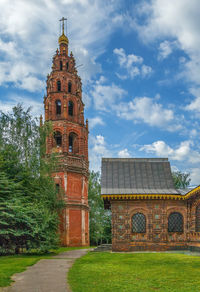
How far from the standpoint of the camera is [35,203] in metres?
21.2

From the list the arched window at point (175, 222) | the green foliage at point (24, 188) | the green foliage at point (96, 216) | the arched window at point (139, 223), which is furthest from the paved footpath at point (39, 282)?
the green foliage at point (96, 216)

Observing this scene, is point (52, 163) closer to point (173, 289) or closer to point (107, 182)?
point (107, 182)

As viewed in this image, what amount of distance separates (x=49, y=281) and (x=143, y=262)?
18.1 ft

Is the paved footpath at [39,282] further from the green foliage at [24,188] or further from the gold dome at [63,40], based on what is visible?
the gold dome at [63,40]

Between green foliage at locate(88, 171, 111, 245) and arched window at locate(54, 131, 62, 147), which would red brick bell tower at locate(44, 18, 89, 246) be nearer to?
arched window at locate(54, 131, 62, 147)

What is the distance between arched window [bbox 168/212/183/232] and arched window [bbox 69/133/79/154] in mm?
17735

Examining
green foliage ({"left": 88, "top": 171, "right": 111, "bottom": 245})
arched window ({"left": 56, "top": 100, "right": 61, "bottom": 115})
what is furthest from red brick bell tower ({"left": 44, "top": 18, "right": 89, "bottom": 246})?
green foliage ({"left": 88, "top": 171, "right": 111, "bottom": 245})

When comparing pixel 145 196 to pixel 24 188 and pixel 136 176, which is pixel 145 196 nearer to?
pixel 136 176

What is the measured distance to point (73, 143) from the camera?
1438 inches

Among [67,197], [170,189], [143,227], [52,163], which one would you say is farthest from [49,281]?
[67,197]

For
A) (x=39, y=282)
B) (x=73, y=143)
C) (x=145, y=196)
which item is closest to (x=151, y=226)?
(x=145, y=196)

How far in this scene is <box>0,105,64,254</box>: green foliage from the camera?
19.2 metres

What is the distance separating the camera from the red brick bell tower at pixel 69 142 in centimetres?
3309

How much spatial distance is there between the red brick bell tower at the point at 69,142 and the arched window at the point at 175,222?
14488mm
